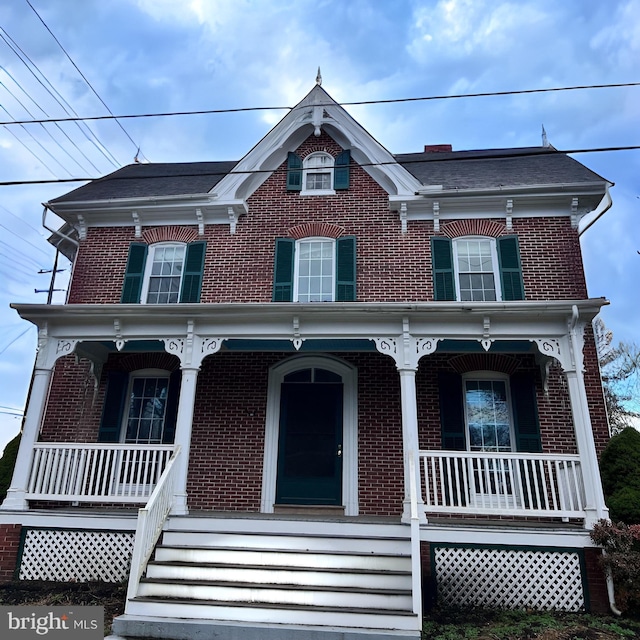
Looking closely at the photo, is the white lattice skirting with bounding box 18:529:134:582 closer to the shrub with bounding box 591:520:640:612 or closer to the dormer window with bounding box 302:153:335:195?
the shrub with bounding box 591:520:640:612

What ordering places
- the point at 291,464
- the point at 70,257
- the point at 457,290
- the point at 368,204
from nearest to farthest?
1. the point at 291,464
2. the point at 457,290
3. the point at 368,204
4. the point at 70,257

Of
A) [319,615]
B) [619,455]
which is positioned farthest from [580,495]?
[319,615]

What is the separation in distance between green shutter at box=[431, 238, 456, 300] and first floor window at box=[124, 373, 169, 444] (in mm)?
5404

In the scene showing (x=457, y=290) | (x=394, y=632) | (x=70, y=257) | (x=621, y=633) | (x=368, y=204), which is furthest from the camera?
(x=70, y=257)

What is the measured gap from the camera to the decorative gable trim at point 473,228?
10016mm

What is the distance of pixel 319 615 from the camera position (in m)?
5.21

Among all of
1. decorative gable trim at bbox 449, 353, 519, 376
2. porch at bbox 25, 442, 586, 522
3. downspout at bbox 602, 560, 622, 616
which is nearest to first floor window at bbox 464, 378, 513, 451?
decorative gable trim at bbox 449, 353, 519, 376

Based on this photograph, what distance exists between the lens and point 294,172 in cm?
1082

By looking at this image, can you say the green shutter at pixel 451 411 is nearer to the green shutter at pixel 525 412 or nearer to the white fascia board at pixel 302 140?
the green shutter at pixel 525 412

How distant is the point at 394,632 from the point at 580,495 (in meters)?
3.50

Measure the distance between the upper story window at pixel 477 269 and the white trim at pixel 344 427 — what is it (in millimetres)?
2319

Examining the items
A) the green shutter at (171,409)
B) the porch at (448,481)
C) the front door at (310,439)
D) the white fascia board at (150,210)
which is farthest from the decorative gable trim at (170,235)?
the porch at (448,481)

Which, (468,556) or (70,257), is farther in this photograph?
(70,257)

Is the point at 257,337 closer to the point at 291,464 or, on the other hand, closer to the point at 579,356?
the point at 291,464
